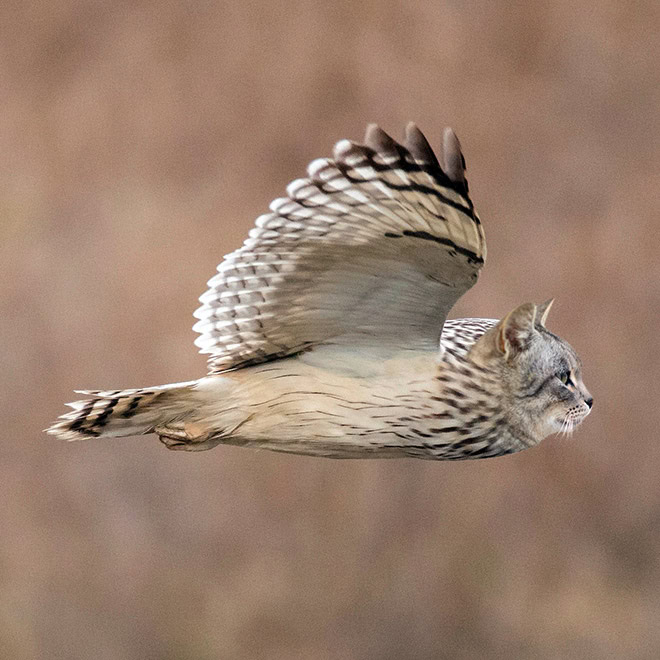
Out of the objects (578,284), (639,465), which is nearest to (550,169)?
(578,284)

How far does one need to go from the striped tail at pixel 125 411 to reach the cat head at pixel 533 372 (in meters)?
0.51

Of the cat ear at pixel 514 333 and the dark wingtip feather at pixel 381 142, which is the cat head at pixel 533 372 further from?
the dark wingtip feather at pixel 381 142

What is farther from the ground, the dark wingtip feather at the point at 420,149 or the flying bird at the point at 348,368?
the dark wingtip feather at the point at 420,149

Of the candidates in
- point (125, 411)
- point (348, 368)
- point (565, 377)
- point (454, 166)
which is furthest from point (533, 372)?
point (125, 411)

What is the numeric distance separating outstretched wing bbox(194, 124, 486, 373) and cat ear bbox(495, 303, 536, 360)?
0.10 meters

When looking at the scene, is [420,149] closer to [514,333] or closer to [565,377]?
[514,333]

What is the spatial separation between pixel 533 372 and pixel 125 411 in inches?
27.5

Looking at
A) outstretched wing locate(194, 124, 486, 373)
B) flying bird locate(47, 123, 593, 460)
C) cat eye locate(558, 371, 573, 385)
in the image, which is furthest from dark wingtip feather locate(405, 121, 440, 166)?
cat eye locate(558, 371, 573, 385)

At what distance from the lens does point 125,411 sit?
2133 millimetres

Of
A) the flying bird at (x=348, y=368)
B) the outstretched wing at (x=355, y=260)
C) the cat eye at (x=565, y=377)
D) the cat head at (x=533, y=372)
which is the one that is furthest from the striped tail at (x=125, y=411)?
the cat eye at (x=565, y=377)

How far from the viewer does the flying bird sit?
6.64 ft

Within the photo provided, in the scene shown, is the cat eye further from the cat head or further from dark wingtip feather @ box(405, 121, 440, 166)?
dark wingtip feather @ box(405, 121, 440, 166)

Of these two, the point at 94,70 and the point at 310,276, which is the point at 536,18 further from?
the point at 310,276

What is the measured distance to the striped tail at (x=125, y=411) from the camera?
2113mm
